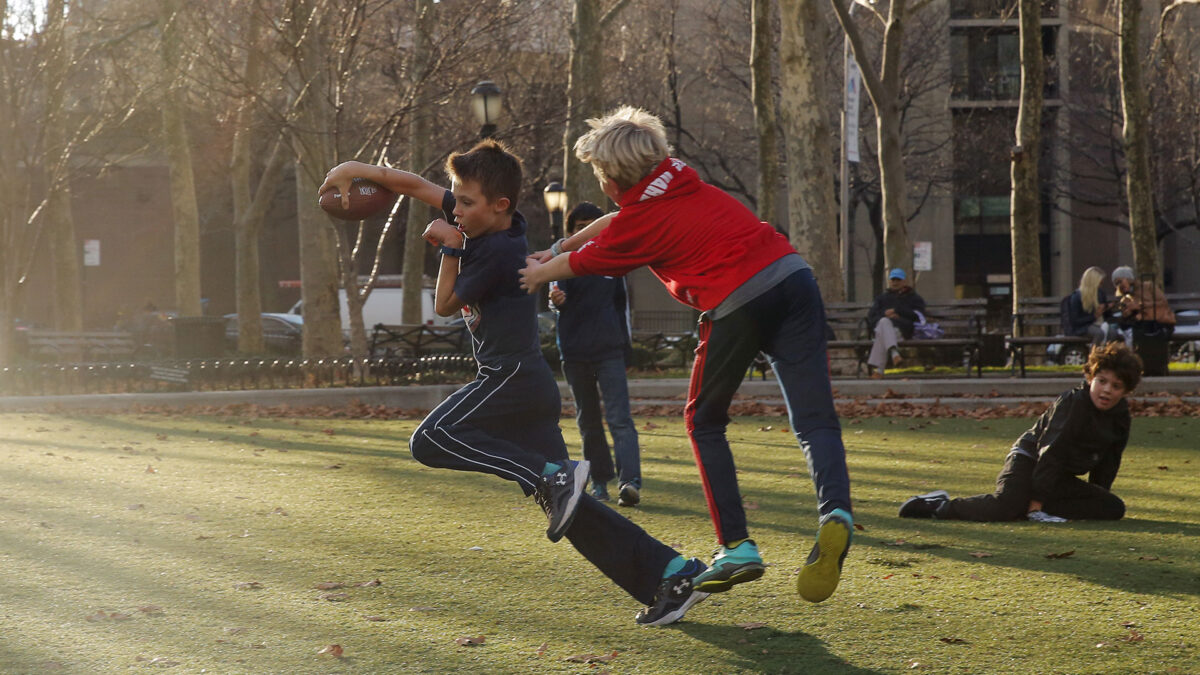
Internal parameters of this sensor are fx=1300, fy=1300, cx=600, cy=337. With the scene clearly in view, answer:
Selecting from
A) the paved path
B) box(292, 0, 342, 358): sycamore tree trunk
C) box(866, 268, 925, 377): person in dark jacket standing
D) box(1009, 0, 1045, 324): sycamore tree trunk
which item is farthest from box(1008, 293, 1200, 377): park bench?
box(292, 0, 342, 358): sycamore tree trunk

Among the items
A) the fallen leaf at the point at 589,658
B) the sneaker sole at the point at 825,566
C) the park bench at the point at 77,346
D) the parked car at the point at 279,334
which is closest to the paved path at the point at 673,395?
the park bench at the point at 77,346

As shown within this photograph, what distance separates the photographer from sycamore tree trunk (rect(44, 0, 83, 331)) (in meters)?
20.1

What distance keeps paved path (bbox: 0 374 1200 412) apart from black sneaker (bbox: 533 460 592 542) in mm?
10293

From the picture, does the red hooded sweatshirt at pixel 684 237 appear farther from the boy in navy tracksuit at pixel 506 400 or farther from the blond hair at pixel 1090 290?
the blond hair at pixel 1090 290

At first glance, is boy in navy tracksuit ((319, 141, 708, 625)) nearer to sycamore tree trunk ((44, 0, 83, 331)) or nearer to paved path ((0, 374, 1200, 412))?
paved path ((0, 374, 1200, 412))

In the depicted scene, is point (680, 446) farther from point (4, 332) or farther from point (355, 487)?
point (4, 332)

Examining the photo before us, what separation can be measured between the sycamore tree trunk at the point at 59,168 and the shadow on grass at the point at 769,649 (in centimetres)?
1855

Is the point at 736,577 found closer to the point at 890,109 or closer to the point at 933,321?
the point at 933,321

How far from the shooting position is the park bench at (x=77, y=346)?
25031 millimetres

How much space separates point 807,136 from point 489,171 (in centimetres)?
1513

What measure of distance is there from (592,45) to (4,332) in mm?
10626

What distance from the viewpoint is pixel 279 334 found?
34.3 m

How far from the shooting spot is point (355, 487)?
8.59m

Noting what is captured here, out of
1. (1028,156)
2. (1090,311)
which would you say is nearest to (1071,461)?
(1090,311)
